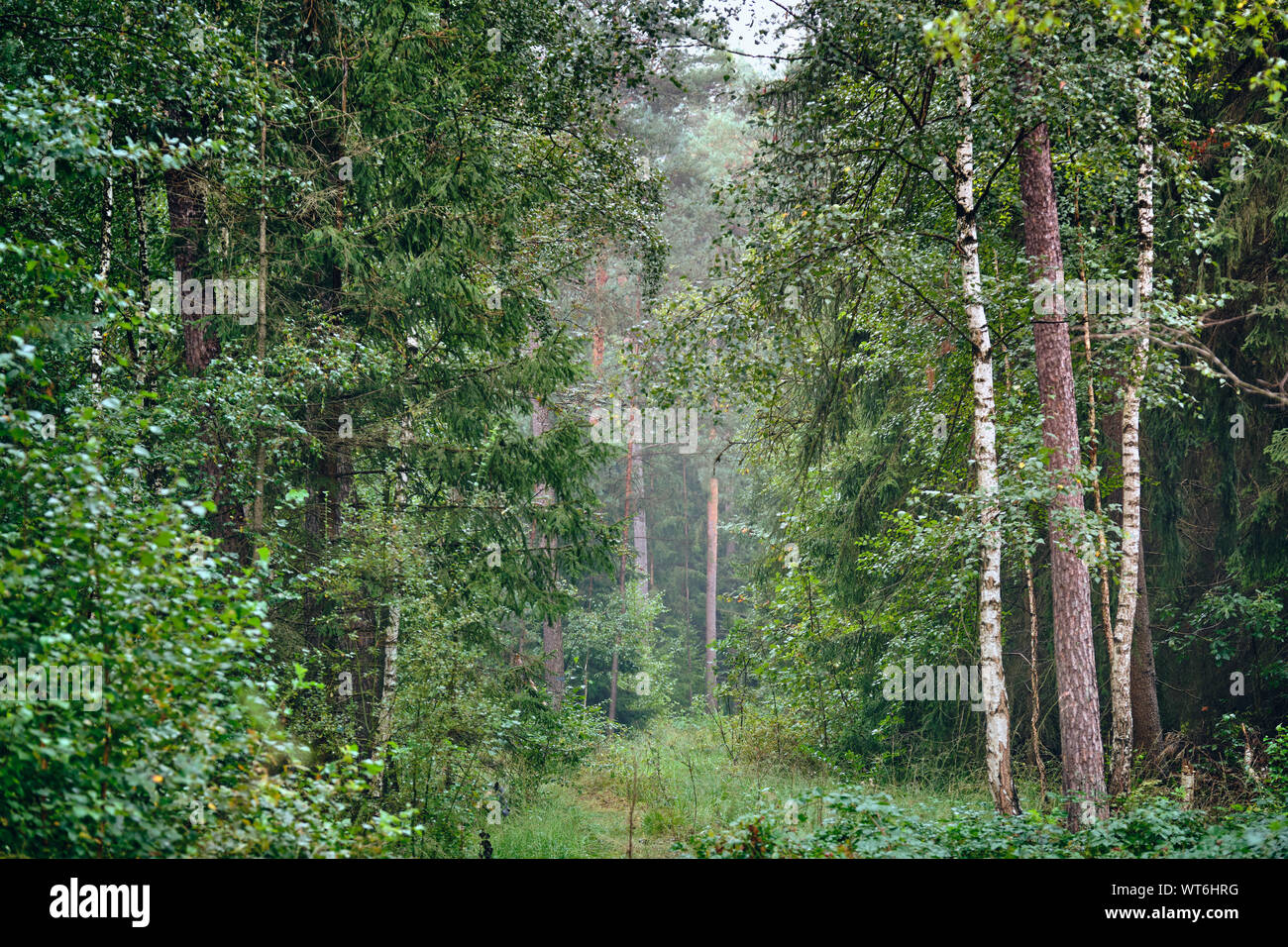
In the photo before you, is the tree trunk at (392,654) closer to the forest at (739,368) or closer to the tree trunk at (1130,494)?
the forest at (739,368)

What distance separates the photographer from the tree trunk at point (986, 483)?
768 centimetres

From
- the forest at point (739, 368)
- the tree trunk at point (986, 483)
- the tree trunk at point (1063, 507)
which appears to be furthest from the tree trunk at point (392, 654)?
the tree trunk at point (1063, 507)

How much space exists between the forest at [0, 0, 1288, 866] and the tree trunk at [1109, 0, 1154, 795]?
0.04 meters

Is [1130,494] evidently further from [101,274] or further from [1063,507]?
[101,274]

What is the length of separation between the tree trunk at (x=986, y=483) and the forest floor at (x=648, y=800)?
838 mm

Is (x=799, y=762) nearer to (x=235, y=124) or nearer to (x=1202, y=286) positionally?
(x=1202, y=286)

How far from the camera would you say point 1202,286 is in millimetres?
9633

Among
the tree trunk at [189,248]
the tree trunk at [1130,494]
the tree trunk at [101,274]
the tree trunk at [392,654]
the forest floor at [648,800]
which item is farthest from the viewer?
the forest floor at [648,800]

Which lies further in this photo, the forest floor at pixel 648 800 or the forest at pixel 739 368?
the forest floor at pixel 648 800

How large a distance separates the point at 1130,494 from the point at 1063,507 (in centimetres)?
151

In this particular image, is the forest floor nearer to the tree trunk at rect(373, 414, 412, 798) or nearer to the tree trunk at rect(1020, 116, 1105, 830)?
the tree trunk at rect(1020, 116, 1105, 830)

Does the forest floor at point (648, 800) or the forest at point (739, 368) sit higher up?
the forest at point (739, 368)
